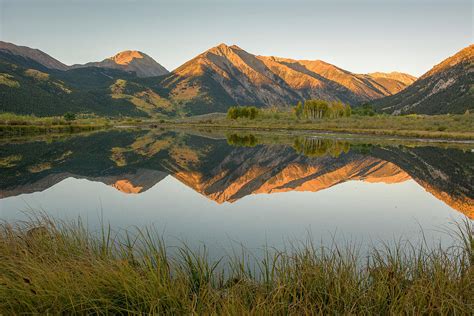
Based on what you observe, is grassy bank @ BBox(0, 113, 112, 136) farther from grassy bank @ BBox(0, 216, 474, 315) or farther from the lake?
grassy bank @ BBox(0, 216, 474, 315)

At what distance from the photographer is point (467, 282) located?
6.36 m

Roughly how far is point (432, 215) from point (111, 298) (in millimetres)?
15000

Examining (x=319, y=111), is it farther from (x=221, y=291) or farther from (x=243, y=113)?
(x=221, y=291)

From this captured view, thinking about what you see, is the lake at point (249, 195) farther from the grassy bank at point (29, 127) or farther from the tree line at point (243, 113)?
the tree line at point (243, 113)

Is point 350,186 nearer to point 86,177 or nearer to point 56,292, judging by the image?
point 86,177

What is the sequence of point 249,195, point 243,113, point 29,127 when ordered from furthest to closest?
point 243,113, point 29,127, point 249,195

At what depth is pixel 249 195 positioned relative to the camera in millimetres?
21234

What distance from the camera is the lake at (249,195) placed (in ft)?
44.4

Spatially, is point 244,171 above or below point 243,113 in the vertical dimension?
below

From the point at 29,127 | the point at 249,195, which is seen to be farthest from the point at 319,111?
the point at 249,195

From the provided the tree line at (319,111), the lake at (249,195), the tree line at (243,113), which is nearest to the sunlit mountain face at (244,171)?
the lake at (249,195)

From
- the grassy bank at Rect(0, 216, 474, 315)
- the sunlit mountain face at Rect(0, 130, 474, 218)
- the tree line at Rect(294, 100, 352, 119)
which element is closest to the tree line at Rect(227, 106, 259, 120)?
the tree line at Rect(294, 100, 352, 119)

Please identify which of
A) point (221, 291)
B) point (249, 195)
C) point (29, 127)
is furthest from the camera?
point (29, 127)

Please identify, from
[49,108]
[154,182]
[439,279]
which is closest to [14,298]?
[439,279]
